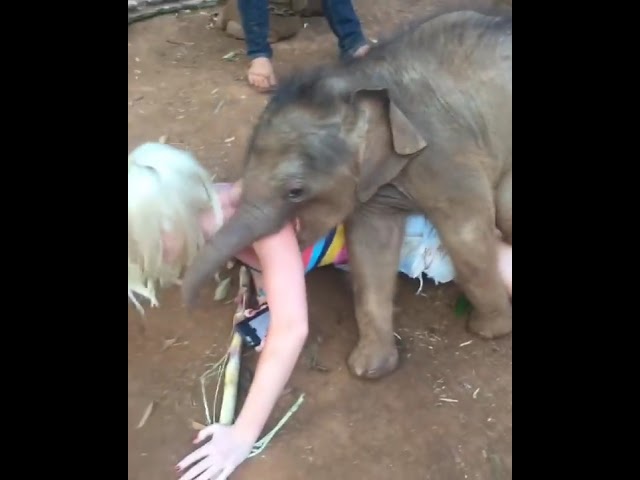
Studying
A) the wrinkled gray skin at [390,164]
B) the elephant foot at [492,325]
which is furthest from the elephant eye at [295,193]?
the elephant foot at [492,325]

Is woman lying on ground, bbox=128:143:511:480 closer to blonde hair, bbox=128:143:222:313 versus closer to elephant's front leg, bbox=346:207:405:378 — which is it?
blonde hair, bbox=128:143:222:313

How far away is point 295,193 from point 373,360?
0.50 meters

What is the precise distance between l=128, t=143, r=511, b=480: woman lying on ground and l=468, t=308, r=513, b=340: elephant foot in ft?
1.75

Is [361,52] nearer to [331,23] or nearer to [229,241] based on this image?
[331,23]

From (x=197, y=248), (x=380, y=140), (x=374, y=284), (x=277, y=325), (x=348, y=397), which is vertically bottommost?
(x=348, y=397)

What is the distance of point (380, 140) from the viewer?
5.70ft

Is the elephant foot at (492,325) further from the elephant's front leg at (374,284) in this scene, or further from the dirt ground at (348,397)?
the elephant's front leg at (374,284)

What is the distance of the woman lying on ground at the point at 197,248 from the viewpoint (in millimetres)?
1591

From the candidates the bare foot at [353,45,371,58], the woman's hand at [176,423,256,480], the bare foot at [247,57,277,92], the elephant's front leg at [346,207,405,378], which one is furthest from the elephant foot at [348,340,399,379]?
the bare foot at [247,57,277,92]

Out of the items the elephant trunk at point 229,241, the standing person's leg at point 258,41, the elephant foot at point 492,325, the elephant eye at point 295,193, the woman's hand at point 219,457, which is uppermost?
the elephant eye at point 295,193

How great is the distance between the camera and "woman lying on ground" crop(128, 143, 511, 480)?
1591 millimetres

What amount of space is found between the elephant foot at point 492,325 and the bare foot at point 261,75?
4.35 ft

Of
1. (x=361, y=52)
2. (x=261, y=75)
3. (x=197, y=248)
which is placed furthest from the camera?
Answer: (x=261, y=75)

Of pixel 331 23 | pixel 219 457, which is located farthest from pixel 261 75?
pixel 219 457
